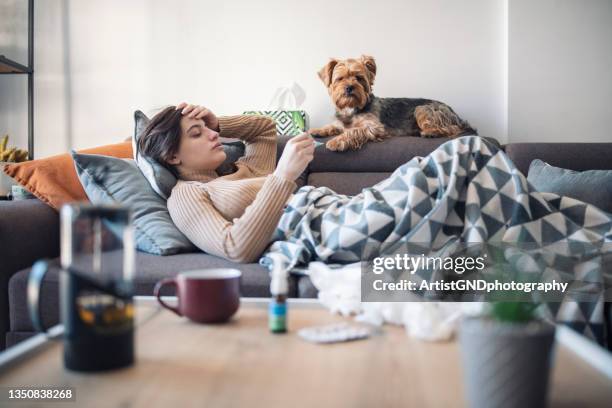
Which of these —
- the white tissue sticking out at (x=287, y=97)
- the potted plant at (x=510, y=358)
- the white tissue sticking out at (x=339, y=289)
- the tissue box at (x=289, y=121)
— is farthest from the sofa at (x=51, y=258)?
the white tissue sticking out at (x=287, y=97)

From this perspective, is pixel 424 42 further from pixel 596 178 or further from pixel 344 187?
pixel 596 178

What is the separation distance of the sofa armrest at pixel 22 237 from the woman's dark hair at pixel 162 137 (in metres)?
0.38

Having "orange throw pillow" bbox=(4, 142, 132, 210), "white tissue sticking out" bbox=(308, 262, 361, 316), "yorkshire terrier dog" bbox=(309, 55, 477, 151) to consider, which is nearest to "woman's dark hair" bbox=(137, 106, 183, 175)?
"orange throw pillow" bbox=(4, 142, 132, 210)

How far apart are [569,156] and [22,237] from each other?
208cm

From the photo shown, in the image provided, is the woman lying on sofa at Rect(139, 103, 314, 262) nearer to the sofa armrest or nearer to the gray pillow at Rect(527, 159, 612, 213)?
the sofa armrest

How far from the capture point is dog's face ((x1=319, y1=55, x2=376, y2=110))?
2.89m

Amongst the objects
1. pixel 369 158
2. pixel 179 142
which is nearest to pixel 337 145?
pixel 369 158

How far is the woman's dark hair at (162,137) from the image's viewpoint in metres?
1.83

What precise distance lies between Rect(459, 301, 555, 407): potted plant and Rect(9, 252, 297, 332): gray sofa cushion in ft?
2.92

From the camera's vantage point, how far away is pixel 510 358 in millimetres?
484

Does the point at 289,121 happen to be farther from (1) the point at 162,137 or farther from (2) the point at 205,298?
(2) the point at 205,298

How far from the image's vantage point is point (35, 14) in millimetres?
3363

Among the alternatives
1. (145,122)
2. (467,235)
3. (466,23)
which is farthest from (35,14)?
(467,235)

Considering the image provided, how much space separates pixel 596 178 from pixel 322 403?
4.87ft
